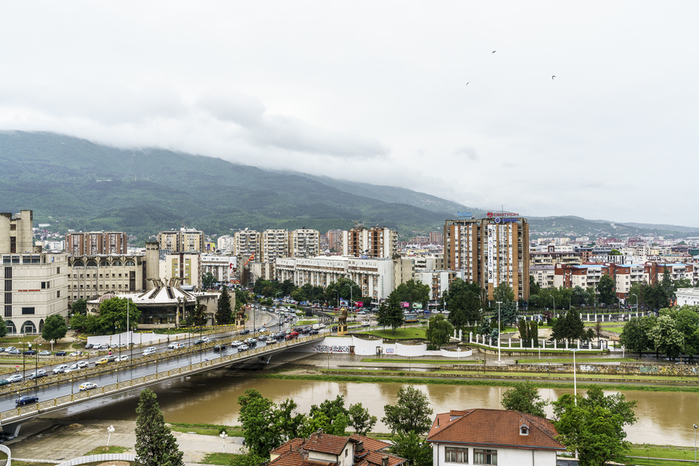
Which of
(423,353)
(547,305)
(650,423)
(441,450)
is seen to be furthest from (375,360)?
(547,305)

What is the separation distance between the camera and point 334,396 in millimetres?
41156

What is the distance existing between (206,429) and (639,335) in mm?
41950

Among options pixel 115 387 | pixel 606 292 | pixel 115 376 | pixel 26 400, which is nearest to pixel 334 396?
pixel 115 387

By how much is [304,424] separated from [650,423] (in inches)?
953

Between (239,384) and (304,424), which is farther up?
(304,424)

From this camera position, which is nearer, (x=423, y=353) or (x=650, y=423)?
(x=650, y=423)

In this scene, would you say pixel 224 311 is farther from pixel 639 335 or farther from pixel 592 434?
pixel 592 434

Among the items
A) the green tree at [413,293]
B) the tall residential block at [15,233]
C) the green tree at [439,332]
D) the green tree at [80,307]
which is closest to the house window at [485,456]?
the green tree at [439,332]

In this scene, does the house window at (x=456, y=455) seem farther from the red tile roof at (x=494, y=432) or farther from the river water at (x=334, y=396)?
the river water at (x=334, y=396)

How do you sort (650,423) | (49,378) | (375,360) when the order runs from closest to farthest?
(650,423), (49,378), (375,360)

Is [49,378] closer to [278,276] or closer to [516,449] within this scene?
[516,449]

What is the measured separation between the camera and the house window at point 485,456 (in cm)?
1989

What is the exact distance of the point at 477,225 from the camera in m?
98.8

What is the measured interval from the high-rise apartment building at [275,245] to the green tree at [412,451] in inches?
4584
